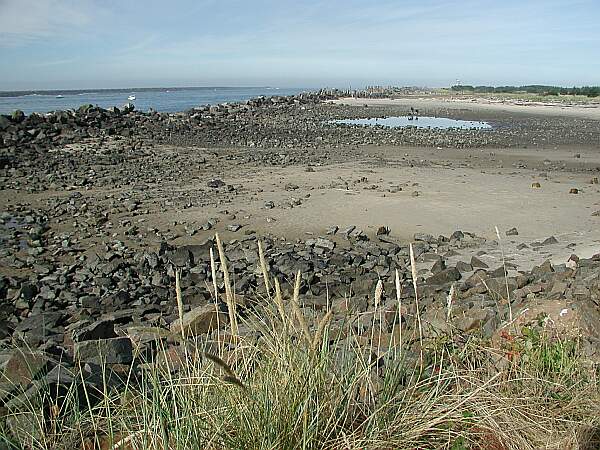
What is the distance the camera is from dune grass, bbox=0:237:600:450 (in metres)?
2.59

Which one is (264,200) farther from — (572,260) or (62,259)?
(572,260)

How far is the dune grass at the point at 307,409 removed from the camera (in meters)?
2.59

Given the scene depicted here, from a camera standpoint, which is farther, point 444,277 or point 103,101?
point 103,101

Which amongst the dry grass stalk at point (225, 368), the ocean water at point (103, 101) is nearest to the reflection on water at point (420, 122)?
the ocean water at point (103, 101)

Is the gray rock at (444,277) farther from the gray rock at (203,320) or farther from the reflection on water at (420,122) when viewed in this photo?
the reflection on water at (420,122)

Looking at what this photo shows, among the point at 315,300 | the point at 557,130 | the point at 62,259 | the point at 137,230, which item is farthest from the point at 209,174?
the point at 557,130

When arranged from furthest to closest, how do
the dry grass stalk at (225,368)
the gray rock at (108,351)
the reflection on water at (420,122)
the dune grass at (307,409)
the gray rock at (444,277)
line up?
1. the reflection on water at (420,122)
2. the gray rock at (444,277)
3. the gray rock at (108,351)
4. the dune grass at (307,409)
5. the dry grass stalk at (225,368)

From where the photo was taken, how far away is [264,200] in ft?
44.3

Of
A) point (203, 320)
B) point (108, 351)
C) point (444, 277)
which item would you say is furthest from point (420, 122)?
point (108, 351)

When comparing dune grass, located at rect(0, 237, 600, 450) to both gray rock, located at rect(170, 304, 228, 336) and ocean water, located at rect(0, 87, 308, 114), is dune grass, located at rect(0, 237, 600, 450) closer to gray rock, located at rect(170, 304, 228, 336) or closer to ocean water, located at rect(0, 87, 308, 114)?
gray rock, located at rect(170, 304, 228, 336)

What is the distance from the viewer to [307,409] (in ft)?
8.78

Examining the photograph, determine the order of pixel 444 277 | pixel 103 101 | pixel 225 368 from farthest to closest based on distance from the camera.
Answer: pixel 103 101, pixel 444 277, pixel 225 368

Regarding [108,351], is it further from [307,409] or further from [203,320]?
[307,409]

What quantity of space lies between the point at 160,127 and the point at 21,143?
758cm
